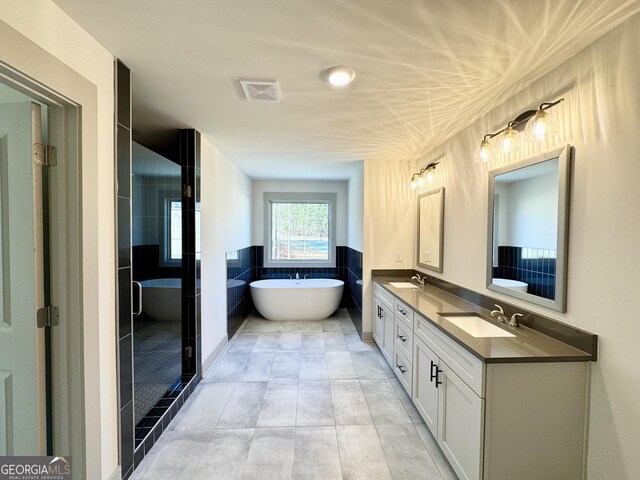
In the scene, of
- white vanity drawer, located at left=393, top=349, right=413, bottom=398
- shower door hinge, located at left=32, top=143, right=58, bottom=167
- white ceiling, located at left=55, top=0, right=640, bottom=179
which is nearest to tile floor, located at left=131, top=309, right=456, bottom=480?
white vanity drawer, located at left=393, top=349, right=413, bottom=398

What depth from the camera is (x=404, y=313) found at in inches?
101

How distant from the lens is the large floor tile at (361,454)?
174cm

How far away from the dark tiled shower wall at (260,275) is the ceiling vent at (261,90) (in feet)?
7.30

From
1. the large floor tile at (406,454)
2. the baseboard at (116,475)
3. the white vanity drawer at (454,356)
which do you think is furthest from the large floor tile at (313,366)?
the baseboard at (116,475)

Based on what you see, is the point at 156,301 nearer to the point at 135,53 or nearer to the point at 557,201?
the point at 135,53

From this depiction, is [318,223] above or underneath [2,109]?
underneath

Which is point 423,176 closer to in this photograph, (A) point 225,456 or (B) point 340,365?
(B) point 340,365

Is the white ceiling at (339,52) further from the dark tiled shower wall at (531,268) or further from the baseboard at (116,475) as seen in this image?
the baseboard at (116,475)

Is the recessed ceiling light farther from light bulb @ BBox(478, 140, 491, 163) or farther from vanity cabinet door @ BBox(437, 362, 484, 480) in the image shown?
vanity cabinet door @ BBox(437, 362, 484, 480)

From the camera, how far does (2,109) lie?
1238mm

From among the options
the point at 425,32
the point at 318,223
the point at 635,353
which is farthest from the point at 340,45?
the point at 318,223

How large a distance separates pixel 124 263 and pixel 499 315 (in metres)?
2.37

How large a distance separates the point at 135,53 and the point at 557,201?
238 centimetres

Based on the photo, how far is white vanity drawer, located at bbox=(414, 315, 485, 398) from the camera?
1.43 metres
